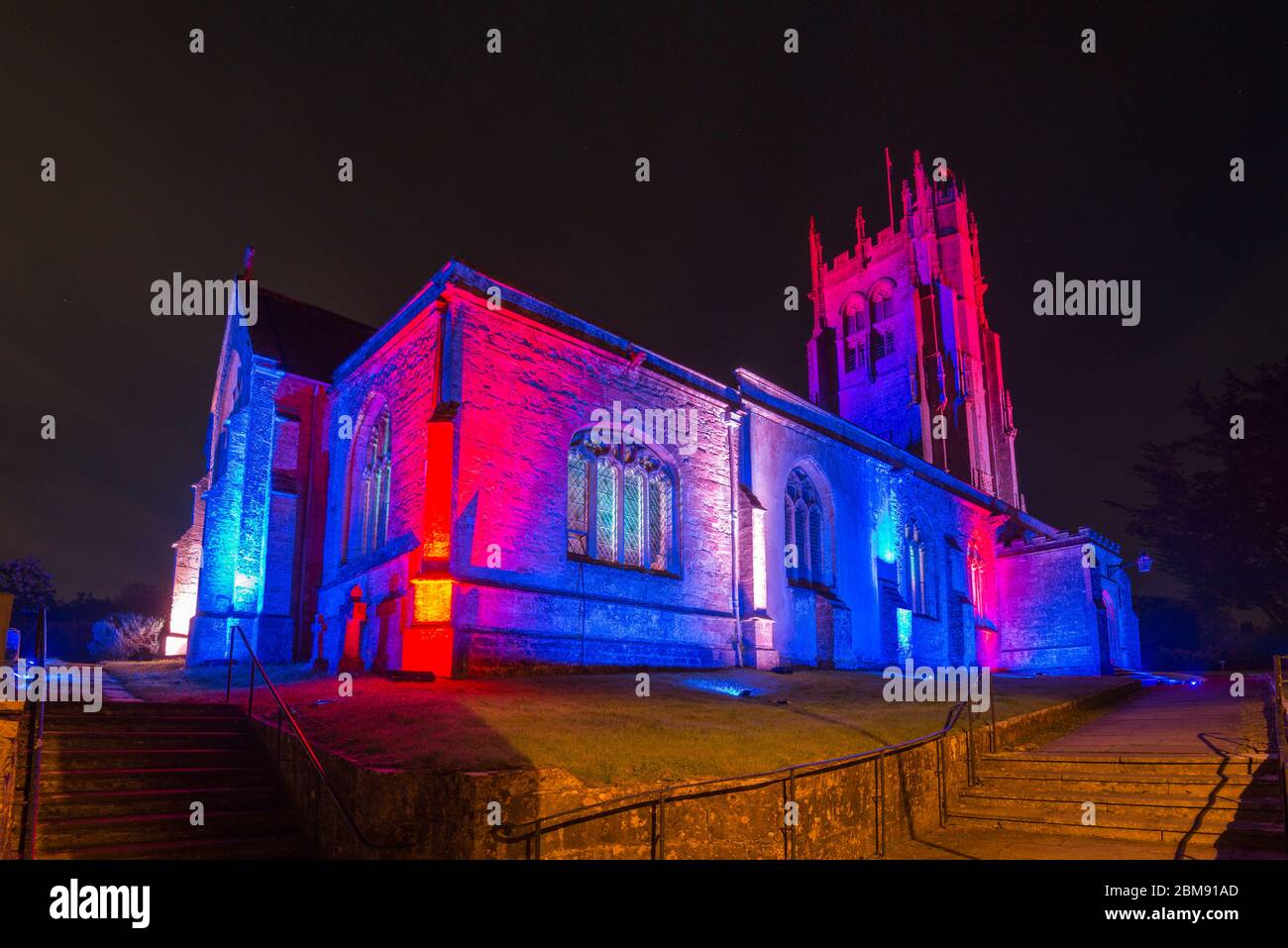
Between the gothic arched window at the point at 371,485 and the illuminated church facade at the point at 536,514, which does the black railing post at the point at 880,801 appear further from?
the gothic arched window at the point at 371,485

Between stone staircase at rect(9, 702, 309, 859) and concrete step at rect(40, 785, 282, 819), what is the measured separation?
10 mm

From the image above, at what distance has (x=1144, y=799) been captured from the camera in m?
9.79

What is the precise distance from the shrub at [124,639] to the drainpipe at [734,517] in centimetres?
2568

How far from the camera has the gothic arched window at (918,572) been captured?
98.8 feet

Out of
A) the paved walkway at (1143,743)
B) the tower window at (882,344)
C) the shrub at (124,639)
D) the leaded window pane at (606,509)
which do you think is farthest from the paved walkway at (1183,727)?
the shrub at (124,639)

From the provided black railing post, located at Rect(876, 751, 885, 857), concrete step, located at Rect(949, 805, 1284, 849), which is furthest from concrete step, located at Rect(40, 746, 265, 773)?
concrete step, located at Rect(949, 805, 1284, 849)

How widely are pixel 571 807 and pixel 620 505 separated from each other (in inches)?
502

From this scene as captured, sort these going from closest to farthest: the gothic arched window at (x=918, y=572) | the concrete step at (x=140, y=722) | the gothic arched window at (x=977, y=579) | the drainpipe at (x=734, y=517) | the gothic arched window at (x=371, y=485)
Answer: the concrete step at (x=140, y=722) → the gothic arched window at (x=371, y=485) → the drainpipe at (x=734, y=517) → the gothic arched window at (x=918, y=572) → the gothic arched window at (x=977, y=579)

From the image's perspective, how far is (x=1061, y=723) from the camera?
16.0 metres

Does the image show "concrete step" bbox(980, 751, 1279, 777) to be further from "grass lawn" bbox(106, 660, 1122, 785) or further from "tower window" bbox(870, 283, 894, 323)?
"tower window" bbox(870, 283, 894, 323)

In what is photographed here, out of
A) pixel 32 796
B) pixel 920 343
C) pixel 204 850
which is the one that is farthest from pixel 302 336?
pixel 920 343

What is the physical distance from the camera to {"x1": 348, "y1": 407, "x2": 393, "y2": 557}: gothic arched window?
18.8 meters
